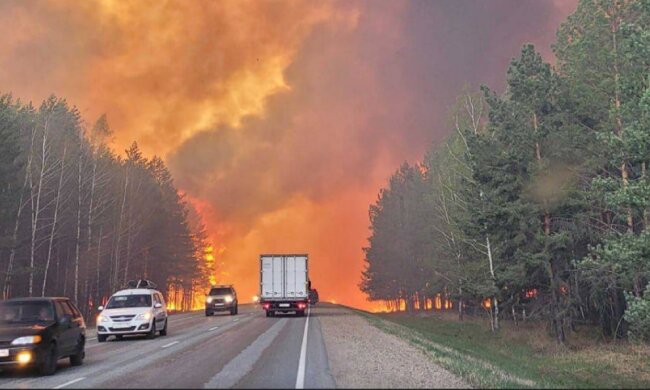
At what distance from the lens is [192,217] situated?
90.8 meters

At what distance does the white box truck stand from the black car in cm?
2133

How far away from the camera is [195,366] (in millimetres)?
13203

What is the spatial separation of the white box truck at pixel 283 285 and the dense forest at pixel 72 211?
13.9m

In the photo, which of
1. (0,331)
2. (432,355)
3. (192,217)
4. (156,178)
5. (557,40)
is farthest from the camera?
(192,217)

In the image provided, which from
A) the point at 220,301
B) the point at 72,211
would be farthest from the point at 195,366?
the point at 72,211

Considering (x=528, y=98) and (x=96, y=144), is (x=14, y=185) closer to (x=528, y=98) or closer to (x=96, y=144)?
(x=96, y=144)

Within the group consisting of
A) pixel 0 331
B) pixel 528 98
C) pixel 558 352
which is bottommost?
pixel 558 352

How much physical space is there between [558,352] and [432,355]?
12725 millimetres

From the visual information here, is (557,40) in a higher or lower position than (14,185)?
higher

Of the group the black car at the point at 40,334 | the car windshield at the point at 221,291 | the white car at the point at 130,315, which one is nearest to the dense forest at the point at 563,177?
the white car at the point at 130,315

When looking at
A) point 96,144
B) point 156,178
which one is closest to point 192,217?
point 156,178

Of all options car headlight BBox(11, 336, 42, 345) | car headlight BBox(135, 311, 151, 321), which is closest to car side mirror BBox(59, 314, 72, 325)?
car headlight BBox(11, 336, 42, 345)

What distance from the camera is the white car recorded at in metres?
20.9

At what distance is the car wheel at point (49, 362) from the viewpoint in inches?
504
